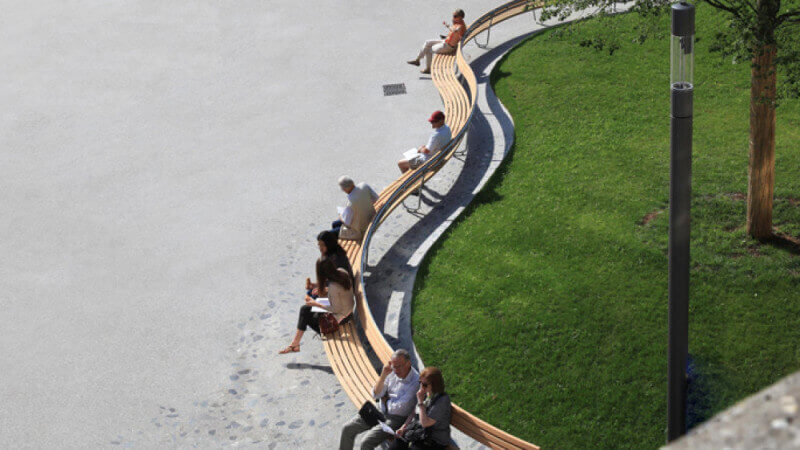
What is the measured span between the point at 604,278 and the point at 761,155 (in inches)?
89.5

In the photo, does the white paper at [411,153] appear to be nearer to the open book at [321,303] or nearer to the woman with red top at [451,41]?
the woman with red top at [451,41]

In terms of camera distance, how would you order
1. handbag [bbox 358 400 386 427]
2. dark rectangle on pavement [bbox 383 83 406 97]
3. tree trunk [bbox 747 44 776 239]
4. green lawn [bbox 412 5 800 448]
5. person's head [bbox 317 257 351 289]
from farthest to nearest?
dark rectangle on pavement [bbox 383 83 406 97] < tree trunk [bbox 747 44 776 239] < person's head [bbox 317 257 351 289] < green lawn [bbox 412 5 800 448] < handbag [bbox 358 400 386 427]

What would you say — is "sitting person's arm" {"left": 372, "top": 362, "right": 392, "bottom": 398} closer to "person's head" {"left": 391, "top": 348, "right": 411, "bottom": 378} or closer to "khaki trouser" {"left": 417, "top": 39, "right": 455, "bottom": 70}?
Answer: "person's head" {"left": 391, "top": 348, "right": 411, "bottom": 378}

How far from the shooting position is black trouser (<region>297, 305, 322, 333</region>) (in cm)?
978

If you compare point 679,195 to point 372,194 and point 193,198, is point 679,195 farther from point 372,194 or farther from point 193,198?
point 193,198

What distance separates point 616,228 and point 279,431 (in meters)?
4.92

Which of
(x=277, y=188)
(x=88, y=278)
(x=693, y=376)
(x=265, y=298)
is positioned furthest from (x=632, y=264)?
(x=88, y=278)

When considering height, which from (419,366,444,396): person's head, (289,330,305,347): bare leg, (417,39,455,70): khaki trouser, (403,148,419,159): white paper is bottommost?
(289,330,305,347): bare leg

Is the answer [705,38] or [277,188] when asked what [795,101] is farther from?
[277,188]

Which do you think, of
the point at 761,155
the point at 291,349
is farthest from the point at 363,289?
the point at 761,155

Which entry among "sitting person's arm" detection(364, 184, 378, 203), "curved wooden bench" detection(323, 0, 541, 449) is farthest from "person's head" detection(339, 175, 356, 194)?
"curved wooden bench" detection(323, 0, 541, 449)

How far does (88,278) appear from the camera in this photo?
11.6 m

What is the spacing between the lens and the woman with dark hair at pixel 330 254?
10047mm

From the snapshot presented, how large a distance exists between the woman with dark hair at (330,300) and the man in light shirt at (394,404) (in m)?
1.50
